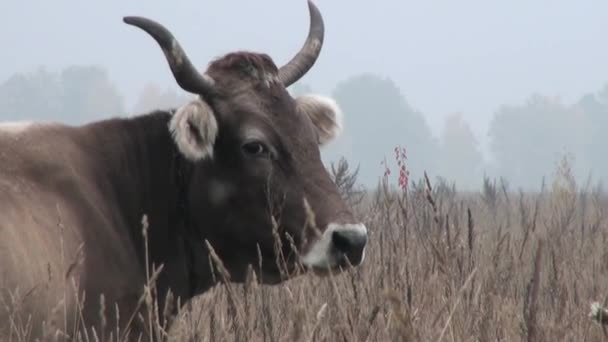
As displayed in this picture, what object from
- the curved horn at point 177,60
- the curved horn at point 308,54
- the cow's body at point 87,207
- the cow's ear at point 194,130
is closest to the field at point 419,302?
the cow's body at point 87,207

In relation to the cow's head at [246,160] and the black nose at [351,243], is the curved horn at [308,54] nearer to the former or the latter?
the cow's head at [246,160]

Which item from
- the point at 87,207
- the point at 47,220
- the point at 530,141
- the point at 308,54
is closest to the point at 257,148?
the point at 87,207

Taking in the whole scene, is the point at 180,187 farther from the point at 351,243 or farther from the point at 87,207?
the point at 351,243

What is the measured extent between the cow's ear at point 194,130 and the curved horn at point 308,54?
2.59 feet

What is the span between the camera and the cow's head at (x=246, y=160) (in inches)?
177

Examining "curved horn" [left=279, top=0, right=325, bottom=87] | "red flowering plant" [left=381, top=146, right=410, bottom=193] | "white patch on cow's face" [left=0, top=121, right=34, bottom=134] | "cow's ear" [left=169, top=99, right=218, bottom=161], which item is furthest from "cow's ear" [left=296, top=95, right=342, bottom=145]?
"white patch on cow's face" [left=0, top=121, right=34, bottom=134]

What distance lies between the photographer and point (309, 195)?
4457 millimetres

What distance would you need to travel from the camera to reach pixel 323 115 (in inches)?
212

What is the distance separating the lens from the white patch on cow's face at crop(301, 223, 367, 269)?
4.15m

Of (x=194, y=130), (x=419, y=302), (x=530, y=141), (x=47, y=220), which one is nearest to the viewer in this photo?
(x=419, y=302)

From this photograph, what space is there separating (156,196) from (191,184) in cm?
21

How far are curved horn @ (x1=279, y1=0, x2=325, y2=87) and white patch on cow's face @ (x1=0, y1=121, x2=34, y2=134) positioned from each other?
145 cm

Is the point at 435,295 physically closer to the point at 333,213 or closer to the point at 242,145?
the point at 333,213

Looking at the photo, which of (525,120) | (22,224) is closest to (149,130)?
(22,224)
